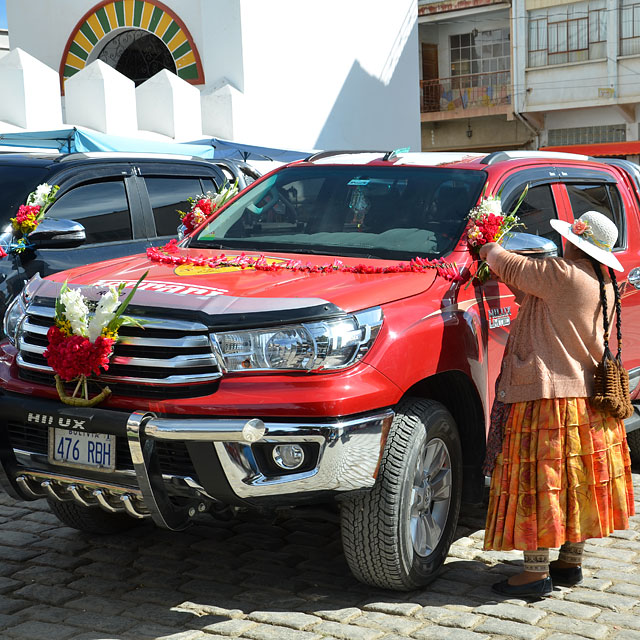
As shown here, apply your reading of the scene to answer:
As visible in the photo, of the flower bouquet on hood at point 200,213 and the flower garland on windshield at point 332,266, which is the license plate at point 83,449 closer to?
the flower garland on windshield at point 332,266

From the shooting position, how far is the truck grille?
3.75 metres

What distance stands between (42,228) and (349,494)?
3.18 meters

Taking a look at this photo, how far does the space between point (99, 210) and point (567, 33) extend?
28841 millimetres

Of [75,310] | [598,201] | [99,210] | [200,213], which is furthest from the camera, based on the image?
[99,210]

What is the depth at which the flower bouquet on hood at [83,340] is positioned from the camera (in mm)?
3814

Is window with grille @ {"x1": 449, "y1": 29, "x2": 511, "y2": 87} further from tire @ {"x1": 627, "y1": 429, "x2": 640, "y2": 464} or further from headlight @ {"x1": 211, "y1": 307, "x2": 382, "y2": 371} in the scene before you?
headlight @ {"x1": 211, "y1": 307, "x2": 382, "y2": 371}

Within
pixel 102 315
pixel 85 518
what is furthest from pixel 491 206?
pixel 85 518

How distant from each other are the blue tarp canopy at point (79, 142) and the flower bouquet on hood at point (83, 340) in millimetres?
8213

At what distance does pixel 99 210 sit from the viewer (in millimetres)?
6914

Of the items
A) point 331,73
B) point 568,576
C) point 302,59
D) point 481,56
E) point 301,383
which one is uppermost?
point 481,56

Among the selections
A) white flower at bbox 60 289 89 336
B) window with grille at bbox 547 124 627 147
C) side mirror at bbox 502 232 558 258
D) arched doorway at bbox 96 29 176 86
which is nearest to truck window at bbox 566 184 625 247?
side mirror at bbox 502 232 558 258

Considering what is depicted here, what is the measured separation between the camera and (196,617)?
4031 mm

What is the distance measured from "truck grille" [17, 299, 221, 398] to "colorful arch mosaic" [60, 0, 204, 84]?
14984 mm

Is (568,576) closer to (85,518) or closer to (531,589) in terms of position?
(531,589)
